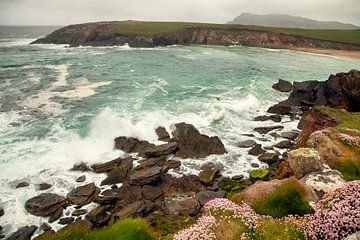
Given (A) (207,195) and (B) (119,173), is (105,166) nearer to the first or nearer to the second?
(B) (119,173)

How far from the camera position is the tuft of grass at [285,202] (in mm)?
11062

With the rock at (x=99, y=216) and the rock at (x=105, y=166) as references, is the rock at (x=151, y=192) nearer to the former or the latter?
the rock at (x=99, y=216)

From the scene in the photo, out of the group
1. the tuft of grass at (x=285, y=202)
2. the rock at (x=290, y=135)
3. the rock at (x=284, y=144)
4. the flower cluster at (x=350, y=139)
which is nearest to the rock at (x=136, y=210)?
the tuft of grass at (x=285, y=202)

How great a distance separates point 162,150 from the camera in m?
27.0

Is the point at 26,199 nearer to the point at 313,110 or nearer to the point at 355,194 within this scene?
the point at 355,194

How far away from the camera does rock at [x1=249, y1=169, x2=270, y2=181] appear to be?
23609 mm

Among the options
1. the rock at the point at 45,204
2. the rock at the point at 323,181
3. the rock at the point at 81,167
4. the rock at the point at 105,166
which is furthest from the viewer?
the rock at the point at 81,167

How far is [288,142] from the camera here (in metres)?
29.8

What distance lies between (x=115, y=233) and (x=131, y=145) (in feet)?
63.3

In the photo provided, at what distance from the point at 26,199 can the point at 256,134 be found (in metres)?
21.8

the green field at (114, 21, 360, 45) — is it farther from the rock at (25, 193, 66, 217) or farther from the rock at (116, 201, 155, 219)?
the rock at (25, 193, 66, 217)

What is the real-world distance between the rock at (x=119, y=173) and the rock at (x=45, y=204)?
3.47 meters

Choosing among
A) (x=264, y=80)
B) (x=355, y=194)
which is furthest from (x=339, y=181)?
(x=264, y=80)

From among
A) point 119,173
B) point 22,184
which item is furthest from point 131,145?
point 22,184
